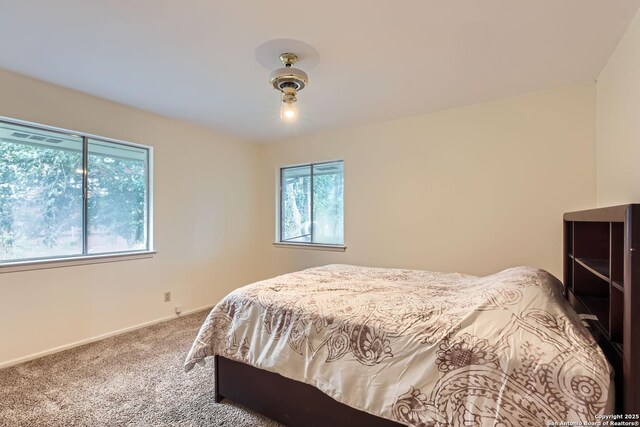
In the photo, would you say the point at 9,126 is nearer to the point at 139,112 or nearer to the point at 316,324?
the point at 139,112

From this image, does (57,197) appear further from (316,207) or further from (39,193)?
(316,207)

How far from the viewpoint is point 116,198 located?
3.16 metres

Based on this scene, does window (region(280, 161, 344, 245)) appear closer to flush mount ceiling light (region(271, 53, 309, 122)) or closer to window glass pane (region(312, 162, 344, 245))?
window glass pane (region(312, 162, 344, 245))

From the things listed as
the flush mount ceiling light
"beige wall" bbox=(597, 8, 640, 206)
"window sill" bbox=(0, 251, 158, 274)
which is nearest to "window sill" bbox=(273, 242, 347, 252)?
"window sill" bbox=(0, 251, 158, 274)

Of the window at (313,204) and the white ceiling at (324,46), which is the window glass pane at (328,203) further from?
the white ceiling at (324,46)

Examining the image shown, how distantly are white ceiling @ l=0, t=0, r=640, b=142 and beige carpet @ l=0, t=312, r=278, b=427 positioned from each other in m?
2.30

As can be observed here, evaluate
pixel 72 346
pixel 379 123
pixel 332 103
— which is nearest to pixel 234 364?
pixel 72 346

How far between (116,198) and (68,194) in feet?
1.33

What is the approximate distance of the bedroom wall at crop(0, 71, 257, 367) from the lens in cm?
250

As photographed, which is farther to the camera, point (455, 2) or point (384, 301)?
point (384, 301)

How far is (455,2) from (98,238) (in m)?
3.52

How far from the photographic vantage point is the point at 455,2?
1.58 metres

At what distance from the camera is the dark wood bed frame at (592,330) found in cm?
99

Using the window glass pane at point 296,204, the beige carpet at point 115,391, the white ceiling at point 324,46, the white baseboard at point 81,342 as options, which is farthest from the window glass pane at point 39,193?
A: the window glass pane at point 296,204
